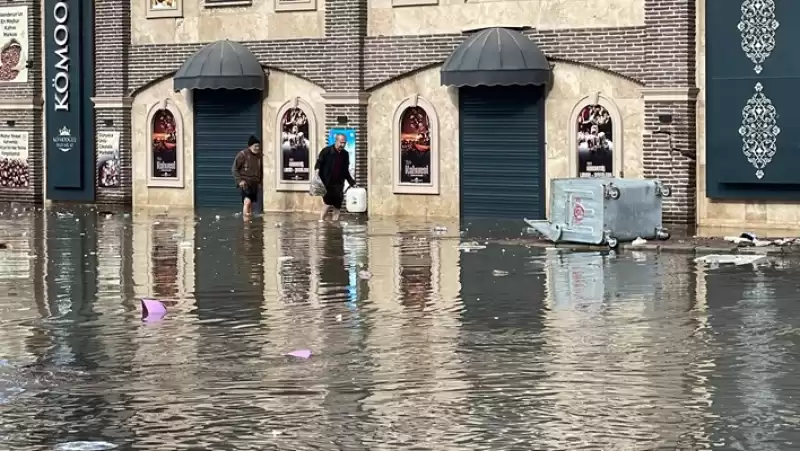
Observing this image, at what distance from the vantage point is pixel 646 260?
68.8 feet

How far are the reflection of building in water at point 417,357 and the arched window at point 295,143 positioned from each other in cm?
1342

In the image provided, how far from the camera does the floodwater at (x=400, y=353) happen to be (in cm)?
913

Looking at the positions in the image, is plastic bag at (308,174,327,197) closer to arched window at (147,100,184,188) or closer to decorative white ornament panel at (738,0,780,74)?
arched window at (147,100,184,188)

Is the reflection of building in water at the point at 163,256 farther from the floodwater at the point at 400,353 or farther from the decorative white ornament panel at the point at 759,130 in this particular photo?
the decorative white ornament panel at the point at 759,130

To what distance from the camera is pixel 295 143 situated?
110 ft

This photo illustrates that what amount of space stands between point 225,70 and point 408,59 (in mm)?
3802

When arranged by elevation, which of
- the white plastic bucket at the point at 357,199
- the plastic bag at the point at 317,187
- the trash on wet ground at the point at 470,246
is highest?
the plastic bag at the point at 317,187

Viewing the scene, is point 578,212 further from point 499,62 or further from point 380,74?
point 380,74

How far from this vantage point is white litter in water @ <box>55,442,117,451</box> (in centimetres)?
865

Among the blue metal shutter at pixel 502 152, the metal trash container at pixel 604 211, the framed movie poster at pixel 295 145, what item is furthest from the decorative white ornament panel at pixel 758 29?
the framed movie poster at pixel 295 145

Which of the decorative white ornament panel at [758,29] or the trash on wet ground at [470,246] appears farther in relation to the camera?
the decorative white ornament panel at [758,29]

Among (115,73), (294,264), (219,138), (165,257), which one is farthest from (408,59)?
(294,264)

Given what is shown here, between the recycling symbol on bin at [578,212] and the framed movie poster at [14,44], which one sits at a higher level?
the framed movie poster at [14,44]

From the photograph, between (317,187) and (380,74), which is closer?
(317,187)
